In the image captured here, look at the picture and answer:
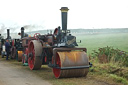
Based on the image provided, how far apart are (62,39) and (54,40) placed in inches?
29.8

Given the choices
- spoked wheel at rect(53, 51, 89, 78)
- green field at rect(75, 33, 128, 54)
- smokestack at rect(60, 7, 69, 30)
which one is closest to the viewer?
spoked wheel at rect(53, 51, 89, 78)

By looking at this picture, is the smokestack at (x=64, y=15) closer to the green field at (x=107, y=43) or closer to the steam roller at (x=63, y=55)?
the steam roller at (x=63, y=55)

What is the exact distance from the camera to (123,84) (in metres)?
5.82

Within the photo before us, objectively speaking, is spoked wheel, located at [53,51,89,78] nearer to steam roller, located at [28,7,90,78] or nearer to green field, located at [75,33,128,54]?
steam roller, located at [28,7,90,78]

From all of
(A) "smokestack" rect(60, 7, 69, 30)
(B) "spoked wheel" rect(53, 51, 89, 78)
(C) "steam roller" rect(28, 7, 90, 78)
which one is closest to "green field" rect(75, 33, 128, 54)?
(C) "steam roller" rect(28, 7, 90, 78)

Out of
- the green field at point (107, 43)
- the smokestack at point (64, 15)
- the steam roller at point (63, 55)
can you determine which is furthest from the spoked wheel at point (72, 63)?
the green field at point (107, 43)

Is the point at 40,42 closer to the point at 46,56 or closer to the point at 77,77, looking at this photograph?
the point at 46,56

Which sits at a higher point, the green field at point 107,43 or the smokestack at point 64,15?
the smokestack at point 64,15

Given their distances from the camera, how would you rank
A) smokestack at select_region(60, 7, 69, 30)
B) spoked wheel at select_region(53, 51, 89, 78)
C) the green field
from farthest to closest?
A: 1. the green field
2. smokestack at select_region(60, 7, 69, 30)
3. spoked wheel at select_region(53, 51, 89, 78)

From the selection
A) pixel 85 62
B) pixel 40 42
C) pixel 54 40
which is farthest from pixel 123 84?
pixel 40 42

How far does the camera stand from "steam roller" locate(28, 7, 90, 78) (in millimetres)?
6402

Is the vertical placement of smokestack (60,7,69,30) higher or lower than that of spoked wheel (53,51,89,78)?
higher

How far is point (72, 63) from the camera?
6.43 meters

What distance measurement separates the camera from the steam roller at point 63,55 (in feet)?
21.0
